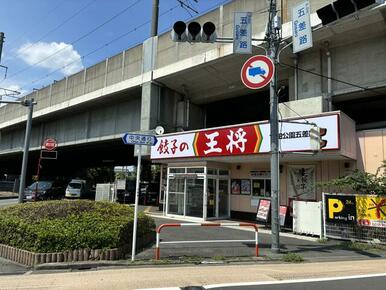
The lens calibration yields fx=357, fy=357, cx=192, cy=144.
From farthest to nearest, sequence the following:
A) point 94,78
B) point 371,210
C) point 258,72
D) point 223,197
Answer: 1. point 94,78
2. point 223,197
3. point 371,210
4. point 258,72

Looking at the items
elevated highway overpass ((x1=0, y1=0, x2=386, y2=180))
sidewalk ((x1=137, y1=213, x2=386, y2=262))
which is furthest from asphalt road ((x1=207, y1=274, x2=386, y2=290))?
elevated highway overpass ((x1=0, y1=0, x2=386, y2=180))

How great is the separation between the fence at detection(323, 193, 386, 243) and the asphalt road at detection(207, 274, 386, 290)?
5.31 meters

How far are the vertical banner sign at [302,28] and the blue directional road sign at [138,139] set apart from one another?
506 centimetres

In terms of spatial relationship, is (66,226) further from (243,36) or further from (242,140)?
(242,140)

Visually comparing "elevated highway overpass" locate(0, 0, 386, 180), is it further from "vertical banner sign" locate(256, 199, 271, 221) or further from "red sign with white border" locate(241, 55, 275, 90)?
"red sign with white border" locate(241, 55, 275, 90)

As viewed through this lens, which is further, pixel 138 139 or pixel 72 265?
pixel 138 139

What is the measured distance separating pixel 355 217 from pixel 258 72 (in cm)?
643

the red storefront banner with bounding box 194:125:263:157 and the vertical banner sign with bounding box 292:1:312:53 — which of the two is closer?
the vertical banner sign with bounding box 292:1:312:53

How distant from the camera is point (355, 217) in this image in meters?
12.8

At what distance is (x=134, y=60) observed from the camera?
79.9ft

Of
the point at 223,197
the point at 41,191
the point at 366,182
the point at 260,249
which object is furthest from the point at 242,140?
the point at 41,191

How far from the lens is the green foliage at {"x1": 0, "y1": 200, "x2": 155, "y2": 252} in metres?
8.54

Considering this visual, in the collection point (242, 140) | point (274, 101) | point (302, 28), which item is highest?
point (302, 28)

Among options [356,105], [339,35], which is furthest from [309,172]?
[339,35]
